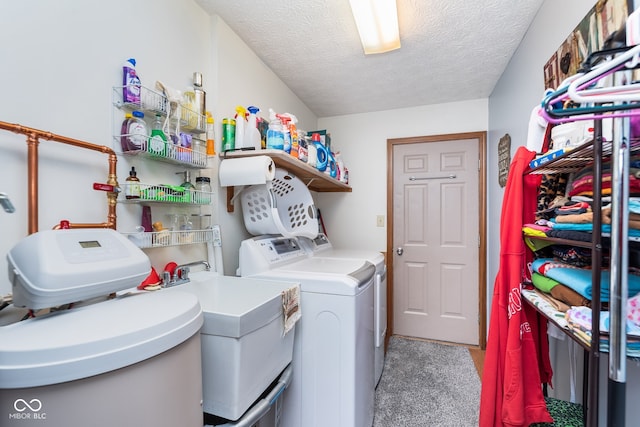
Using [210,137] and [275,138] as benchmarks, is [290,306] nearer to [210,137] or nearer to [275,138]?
[275,138]

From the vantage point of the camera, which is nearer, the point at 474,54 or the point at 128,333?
the point at 128,333

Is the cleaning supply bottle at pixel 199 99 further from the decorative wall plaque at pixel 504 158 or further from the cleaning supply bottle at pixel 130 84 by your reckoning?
the decorative wall plaque at pixel 504 158

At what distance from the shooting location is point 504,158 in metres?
Answer: 2.13

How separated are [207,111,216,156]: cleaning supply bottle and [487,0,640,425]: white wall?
5.80 feet

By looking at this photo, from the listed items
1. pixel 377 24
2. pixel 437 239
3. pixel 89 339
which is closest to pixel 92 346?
pixel 89 339

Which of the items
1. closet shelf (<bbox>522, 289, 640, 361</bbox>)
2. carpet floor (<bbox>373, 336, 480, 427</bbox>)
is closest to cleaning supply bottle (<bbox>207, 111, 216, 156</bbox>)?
closet shelf (<bbox>522, 289, 640, 361</bbox>)

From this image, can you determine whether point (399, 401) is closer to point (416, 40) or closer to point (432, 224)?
point (432, 224)

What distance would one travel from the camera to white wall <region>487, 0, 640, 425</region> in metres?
1.16

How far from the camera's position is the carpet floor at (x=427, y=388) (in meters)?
1.76

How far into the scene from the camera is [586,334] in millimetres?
701

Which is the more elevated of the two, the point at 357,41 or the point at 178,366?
the point at 357,41

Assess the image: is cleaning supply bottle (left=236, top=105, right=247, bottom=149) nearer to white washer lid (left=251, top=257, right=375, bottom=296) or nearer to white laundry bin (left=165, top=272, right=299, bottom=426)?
white washer lid (left=251, top=257, right=375, bottom=296)

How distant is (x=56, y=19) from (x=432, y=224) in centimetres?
291

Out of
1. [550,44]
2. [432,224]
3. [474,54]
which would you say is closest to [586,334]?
[550,44]
